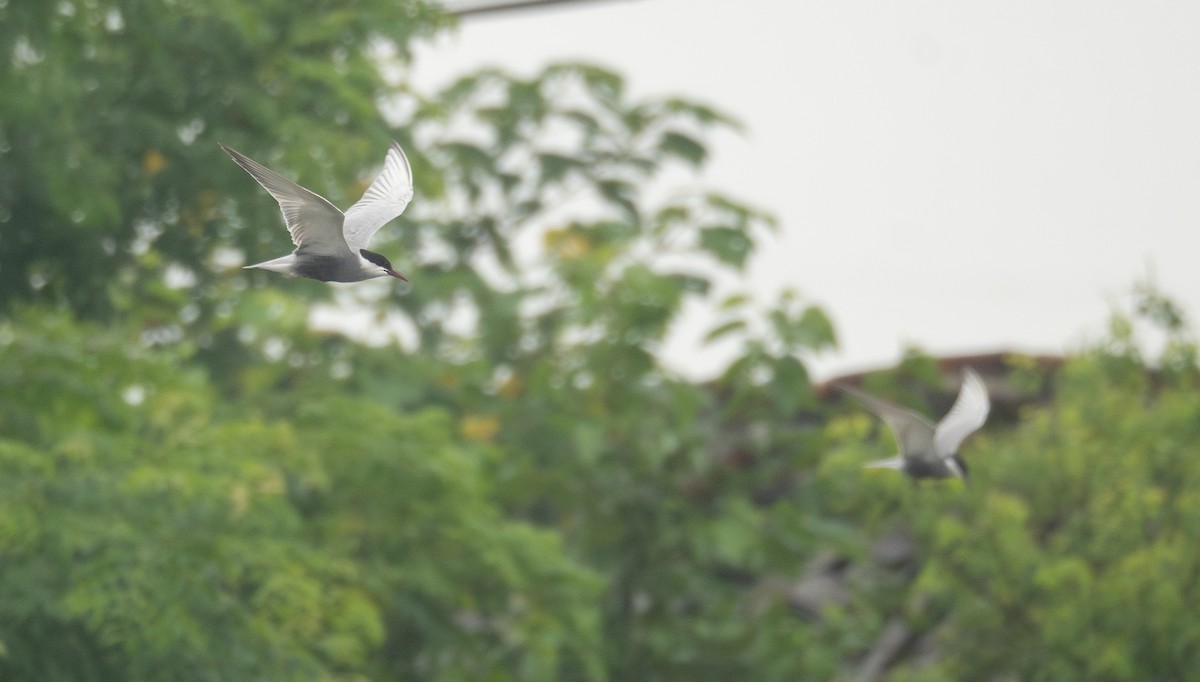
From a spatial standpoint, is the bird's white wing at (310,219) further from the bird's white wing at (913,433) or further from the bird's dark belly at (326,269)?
the bird's white wing at (913,433)

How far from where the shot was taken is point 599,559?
11086 mm

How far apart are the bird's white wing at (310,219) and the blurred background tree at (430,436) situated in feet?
14.1

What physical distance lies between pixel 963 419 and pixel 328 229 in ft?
7.83

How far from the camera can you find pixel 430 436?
29.8 ft

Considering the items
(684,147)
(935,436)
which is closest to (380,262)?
(935,436)

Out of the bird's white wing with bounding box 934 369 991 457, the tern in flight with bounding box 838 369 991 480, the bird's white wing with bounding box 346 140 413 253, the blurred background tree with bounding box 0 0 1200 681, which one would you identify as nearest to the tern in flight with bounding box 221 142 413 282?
the bird's white wing with bounding box 346 140 413 253

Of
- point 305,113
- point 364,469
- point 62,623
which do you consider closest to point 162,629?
point 62,623

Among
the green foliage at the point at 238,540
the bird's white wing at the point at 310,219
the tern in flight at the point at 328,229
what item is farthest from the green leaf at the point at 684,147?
the bird's white wing at the point at 310,219

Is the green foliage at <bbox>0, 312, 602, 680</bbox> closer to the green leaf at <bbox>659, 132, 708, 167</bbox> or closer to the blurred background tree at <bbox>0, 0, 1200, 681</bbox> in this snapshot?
the blurred background tree at <bbox>0, 0, 1200, 681</bbox>

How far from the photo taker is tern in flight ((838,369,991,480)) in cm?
468

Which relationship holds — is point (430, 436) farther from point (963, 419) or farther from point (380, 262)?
point (380, 262)

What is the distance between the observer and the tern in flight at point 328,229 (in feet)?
8.87

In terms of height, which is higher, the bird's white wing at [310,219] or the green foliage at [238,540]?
the bird's white wing at [310,219]

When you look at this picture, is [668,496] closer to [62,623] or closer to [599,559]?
[599,559]
